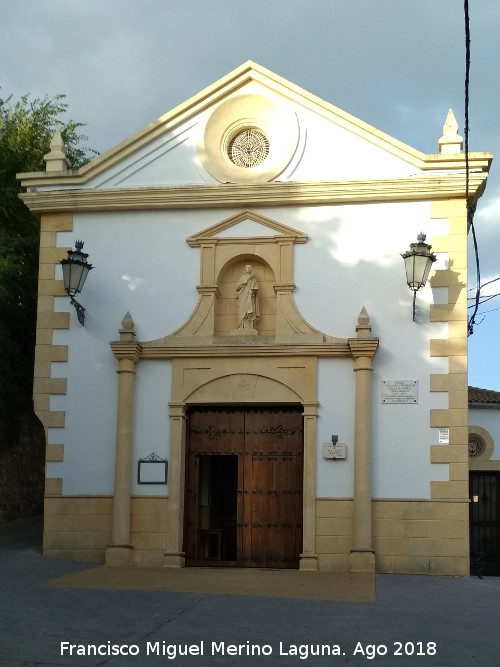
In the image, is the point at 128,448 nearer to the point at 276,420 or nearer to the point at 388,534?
the point at 276,420

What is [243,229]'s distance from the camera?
1407 centimetres

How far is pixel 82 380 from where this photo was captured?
14.0 metres

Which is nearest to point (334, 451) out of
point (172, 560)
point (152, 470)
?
point (152, 470)

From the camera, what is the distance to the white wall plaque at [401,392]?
1317 centimetres

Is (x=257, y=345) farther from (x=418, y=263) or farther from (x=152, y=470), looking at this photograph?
(x=418, y=263)

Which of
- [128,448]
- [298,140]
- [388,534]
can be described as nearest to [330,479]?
[388,534]

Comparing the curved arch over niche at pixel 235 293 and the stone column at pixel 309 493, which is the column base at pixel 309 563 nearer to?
the stone column at pixel 309 493

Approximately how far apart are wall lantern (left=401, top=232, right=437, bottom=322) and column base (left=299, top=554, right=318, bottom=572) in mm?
3929

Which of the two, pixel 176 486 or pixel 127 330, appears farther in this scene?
pixel 127 330

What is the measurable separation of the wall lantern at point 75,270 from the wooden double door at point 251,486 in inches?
99.2

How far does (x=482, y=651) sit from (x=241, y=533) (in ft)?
20.6

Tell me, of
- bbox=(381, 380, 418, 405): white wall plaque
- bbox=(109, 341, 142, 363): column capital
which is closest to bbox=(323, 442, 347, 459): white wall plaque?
bbox=(381, 380, 418, 405): white wall plaque

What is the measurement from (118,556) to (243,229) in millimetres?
5151

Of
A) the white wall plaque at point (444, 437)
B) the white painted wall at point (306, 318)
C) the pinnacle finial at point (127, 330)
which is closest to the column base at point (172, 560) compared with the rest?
the white painted wall at point (306, 318)
